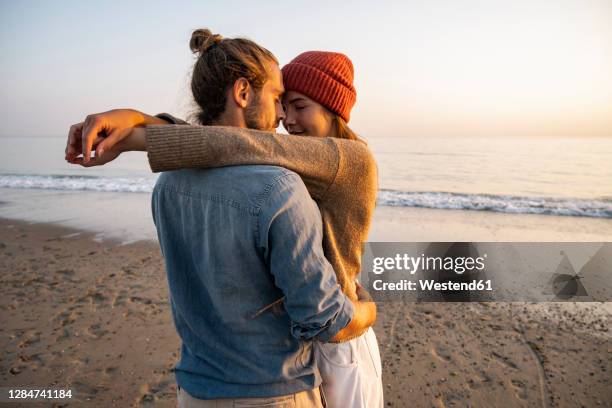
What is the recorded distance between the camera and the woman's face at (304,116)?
221cm

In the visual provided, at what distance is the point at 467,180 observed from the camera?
17.8 metres

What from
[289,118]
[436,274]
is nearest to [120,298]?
[289,118]

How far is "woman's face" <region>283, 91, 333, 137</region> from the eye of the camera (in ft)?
7.25

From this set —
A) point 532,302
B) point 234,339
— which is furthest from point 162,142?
point 532,302

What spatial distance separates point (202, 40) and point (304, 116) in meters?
0.83

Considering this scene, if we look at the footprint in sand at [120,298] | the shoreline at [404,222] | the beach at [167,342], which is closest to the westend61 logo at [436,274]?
the beach at [167,342]

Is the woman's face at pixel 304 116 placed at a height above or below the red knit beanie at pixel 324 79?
below

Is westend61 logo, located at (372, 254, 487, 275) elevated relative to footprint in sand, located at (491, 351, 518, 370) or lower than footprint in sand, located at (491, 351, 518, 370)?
elevated

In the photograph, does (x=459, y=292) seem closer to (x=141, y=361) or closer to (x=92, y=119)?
(x=141, y=361)

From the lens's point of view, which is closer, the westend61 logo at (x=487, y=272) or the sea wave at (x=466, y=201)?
the westend61 logo at (x=487, y=272)

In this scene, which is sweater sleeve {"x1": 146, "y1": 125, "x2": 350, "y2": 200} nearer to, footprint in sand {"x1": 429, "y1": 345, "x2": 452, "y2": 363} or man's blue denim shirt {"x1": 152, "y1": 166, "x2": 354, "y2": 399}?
man's blue denim shirt {"x1": 152, "y1": 166, "x2": 354, "y2": 399}

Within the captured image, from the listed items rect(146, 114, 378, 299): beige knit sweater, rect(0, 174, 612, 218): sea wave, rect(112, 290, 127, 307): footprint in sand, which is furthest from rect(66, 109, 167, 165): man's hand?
rect(0, 174, 612, 218): sea wave

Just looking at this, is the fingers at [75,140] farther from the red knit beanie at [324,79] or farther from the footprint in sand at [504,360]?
the footprint in sand at [504,360]

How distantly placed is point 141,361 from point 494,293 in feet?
15.1
